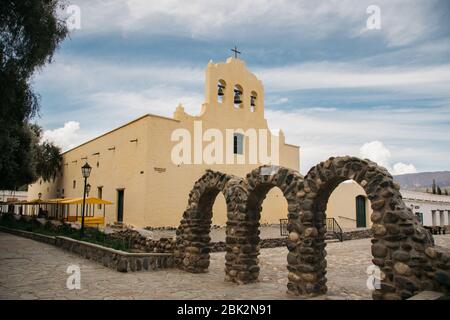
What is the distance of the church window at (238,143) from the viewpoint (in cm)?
2318

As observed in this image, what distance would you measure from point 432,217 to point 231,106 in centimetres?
2140

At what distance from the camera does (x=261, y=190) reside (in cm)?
895

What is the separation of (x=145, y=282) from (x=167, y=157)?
11845 millimetres

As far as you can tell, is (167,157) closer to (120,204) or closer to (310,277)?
(120,204)

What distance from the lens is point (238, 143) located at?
76.7 ft

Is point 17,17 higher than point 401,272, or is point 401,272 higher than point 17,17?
point 17,17

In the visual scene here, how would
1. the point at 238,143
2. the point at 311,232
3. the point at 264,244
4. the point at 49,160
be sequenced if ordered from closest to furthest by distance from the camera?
the point at 311,232, the point at 264,244, the point at 238,143, the point at 49,160

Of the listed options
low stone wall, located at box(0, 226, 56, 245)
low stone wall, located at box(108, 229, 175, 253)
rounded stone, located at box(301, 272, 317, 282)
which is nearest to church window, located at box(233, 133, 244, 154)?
low stone wall, located at box(108, 229, 175, 253)

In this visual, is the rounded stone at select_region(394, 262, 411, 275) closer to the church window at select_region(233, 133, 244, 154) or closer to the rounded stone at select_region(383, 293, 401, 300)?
the rounded stone at select_region(383, 293, 401, 300)

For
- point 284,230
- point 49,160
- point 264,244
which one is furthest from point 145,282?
point 49,160

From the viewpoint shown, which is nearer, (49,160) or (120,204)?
(120,204)
